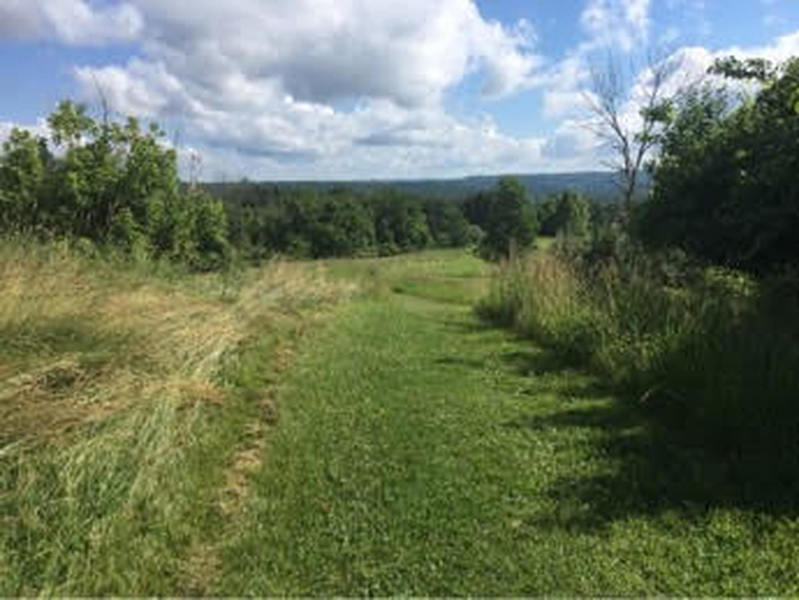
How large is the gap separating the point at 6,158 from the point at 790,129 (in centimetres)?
1284

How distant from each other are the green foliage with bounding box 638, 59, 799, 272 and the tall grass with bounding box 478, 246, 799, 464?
1.46 ft

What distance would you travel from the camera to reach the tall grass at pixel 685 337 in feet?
15.9

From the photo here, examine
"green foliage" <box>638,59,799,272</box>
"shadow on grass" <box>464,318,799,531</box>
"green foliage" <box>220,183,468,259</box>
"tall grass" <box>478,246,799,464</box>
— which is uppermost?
"green foliage" <box>638,59,799,272</box>

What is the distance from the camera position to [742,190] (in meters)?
7.45

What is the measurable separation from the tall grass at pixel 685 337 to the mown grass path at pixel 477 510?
51cm

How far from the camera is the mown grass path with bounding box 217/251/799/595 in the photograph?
3092 mm

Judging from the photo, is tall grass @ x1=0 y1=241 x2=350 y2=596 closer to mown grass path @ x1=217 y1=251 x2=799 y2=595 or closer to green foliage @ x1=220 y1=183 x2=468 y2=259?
mown grass path @ x1=217 y1=251 x2=799 y2=595

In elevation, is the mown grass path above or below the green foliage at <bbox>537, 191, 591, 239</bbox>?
above

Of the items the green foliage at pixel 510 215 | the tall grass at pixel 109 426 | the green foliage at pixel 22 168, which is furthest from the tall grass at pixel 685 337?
the green foliage at pixel 510 215

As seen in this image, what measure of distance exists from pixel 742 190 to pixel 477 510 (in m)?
5.50

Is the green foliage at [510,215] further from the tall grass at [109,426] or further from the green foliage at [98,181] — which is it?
the tall grass at [109,426]

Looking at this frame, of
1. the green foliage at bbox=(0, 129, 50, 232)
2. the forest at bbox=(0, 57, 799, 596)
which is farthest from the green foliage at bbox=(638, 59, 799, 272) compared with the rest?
the green foliage at bbox=(0, 129, 50, 232)

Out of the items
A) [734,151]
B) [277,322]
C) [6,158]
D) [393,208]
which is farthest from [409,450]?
[393,208]

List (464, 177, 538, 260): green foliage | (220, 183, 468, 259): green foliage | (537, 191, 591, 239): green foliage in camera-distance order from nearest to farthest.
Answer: (220, 183, 468, 259): green foliage < (464, 177, 538, 260): green foliage < (537, 191, 591, 239): green foliage
